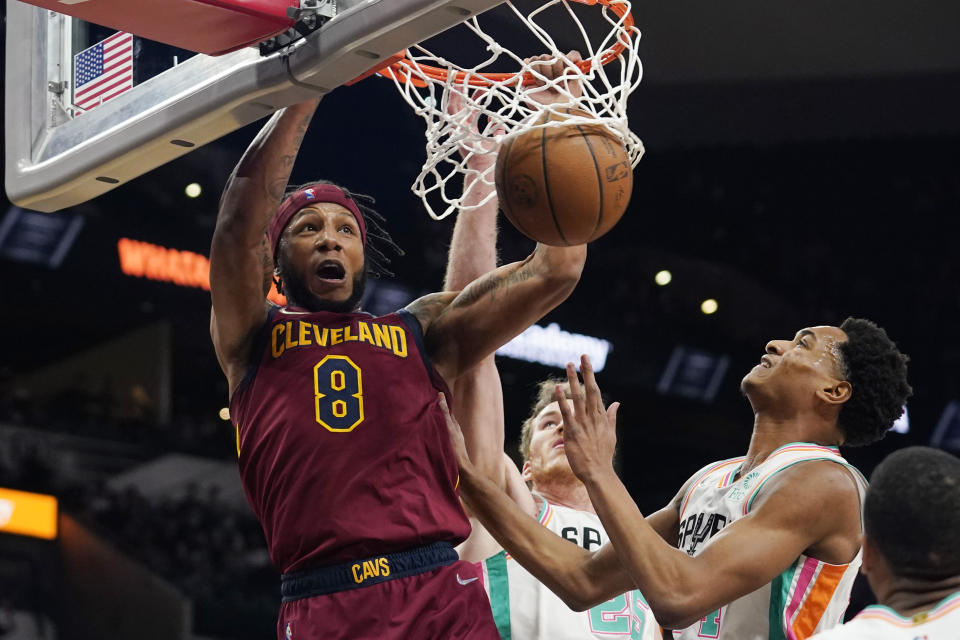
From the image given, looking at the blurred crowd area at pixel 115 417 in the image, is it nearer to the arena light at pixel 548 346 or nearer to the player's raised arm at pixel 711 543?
the arena light at pixel 548 346

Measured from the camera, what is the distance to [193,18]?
2.63 metres

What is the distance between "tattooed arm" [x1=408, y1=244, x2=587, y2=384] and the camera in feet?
9.82

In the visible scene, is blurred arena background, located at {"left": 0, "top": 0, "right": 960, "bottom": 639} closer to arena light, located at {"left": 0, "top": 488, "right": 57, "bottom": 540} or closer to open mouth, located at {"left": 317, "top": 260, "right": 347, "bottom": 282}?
arena light, located at {"left": 0, "top": 488, "right": 57, "bottom": 540}

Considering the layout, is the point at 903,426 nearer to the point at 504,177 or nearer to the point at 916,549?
the point at 504,177

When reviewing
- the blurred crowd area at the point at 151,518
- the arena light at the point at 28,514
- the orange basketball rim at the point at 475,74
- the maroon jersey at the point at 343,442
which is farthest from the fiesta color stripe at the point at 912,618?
the arena light at the point at 28,514

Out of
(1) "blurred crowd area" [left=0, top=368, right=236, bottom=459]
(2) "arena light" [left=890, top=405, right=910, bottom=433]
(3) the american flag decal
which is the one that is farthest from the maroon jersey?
(2) "arena light" [left=890, top=405, right=910, bottom=433]

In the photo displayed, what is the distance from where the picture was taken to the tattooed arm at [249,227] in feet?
9.63

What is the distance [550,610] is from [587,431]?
1482 millimetres

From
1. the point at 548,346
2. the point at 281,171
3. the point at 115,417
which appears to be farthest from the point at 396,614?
the point at 548,346

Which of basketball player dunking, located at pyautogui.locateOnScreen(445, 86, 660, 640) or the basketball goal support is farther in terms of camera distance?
basketball player dunking, located at pyautogui.locateOnScreen(445, 86, 660, 640)

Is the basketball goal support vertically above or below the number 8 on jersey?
above

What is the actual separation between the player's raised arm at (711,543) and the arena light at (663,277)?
9064 millimetres

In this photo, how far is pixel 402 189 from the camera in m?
10.3

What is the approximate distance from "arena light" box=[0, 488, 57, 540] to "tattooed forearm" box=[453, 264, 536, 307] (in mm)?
7211
